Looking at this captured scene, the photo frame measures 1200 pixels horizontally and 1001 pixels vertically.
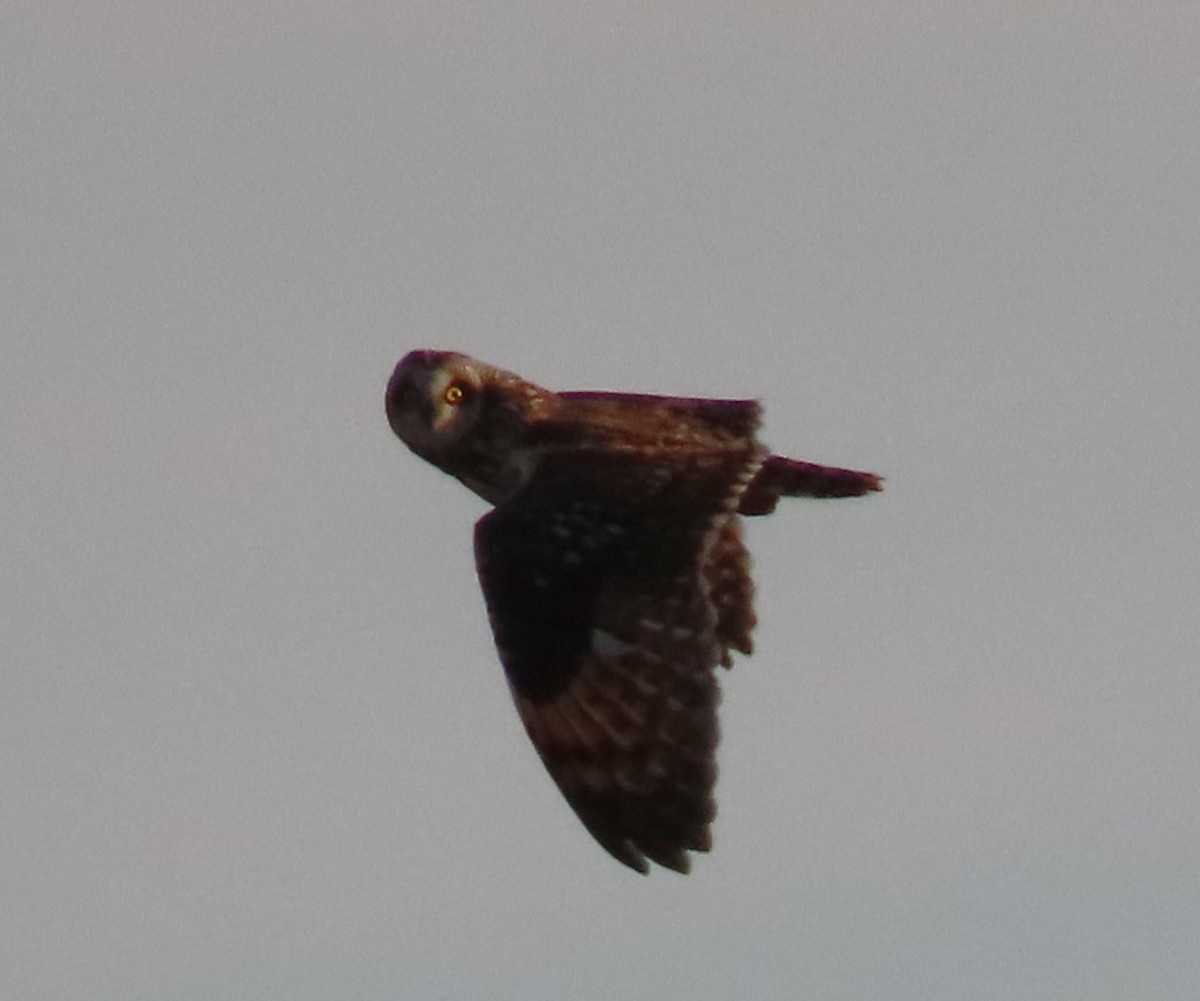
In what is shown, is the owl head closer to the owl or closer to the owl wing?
the owl

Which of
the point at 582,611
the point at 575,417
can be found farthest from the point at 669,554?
the point at 575,417

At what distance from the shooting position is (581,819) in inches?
858

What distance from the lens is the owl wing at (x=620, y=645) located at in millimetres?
21672

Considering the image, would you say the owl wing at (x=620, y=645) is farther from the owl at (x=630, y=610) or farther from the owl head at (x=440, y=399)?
the owl head at (x=440, y=399)

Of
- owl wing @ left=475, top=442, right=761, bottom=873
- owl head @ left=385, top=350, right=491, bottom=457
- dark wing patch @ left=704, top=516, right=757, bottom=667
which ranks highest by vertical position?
owl head @ left=385, top=350, right=491, bottom=457

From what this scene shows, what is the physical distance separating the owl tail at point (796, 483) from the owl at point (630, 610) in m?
0.47

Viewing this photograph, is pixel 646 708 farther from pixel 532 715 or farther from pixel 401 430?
pixel 401 430

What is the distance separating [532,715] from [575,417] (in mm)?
2589

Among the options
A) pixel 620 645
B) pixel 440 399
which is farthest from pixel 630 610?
pixel 440 399

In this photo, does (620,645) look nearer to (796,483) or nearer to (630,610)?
(630,610)

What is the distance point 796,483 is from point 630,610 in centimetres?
260

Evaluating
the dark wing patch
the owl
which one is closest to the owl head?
the owl

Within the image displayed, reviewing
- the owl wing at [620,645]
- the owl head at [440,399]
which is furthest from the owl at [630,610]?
the owl head at [440,399]

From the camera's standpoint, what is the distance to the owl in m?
21.7
